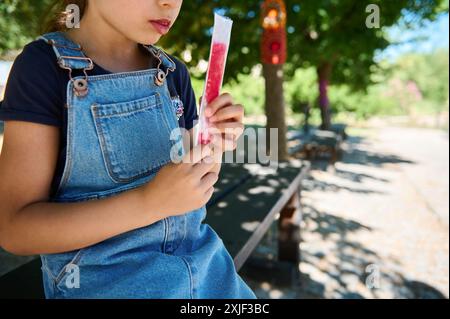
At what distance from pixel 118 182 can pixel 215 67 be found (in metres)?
0.40

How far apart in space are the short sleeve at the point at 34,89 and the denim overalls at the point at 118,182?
28 millimetres

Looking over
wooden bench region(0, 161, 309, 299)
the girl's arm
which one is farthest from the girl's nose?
wooden bench region(0, 161, 309, 299)

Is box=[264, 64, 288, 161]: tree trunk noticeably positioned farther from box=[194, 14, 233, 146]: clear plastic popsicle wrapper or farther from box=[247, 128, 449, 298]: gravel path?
box=[194, 14, 233, 146]: clear plastic popsicle wrapper

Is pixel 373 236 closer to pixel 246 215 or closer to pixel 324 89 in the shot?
pixel 246 215

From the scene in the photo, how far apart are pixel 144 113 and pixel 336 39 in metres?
5.94

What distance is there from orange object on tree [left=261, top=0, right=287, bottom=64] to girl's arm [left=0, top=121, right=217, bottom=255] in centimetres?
470

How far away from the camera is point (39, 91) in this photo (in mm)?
894

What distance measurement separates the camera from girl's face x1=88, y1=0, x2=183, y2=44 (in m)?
0.98

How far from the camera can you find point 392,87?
37.2 metres

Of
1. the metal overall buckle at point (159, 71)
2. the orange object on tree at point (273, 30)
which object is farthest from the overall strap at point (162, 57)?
the orange object on tree at point (273, 30)

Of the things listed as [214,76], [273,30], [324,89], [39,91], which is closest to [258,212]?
[214,76]

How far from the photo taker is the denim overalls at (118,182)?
942mm

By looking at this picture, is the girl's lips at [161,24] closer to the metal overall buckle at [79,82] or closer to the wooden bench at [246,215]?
the metal overall buckle at [79,82]
